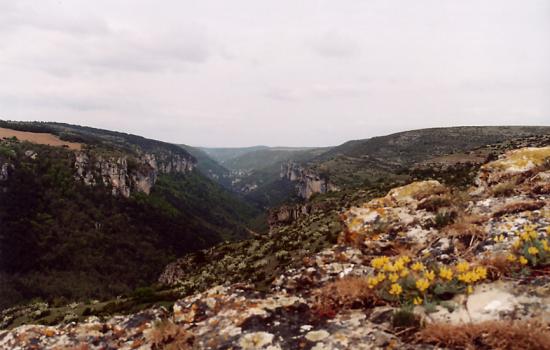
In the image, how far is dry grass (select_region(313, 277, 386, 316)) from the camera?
634 cm

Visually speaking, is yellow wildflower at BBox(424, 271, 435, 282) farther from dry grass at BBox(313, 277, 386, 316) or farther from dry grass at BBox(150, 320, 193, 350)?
dry grass at BBox(150, 320, 193, 350)

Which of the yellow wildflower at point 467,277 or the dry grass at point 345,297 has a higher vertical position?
the yellow wildflower at point 467,277

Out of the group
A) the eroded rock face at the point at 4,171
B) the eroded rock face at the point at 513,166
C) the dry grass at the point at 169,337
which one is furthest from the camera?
the eroded rock face at the point at 4,171

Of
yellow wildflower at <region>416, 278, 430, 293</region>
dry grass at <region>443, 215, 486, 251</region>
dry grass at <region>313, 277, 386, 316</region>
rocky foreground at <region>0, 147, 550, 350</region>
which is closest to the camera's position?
rocky foreground at <region>0, 147, 550, 350</region>

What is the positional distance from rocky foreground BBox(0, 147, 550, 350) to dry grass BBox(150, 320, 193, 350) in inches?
0.7

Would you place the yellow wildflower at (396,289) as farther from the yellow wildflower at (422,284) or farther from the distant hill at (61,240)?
the distant hill at (61,240)

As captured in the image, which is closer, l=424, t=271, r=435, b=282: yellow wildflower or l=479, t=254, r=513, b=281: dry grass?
l=424, t=271, r=435, b=282: yellow wildflower

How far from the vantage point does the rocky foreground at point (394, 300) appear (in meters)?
4.99

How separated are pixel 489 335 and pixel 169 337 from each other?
16.1ft

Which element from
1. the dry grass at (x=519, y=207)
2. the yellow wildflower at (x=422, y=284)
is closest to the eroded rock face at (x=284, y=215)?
the dry grass at (x=519, y=207)

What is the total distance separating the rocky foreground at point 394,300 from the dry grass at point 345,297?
2 cm

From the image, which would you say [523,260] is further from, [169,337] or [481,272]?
[169,337]

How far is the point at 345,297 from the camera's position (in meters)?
6.60

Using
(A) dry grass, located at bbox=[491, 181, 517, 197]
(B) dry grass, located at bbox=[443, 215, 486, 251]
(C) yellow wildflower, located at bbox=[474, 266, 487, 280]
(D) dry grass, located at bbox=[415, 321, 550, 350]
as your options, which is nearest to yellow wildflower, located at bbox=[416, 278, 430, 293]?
(D) dry grass, located at bbox=[415, 321, 550, 350]
